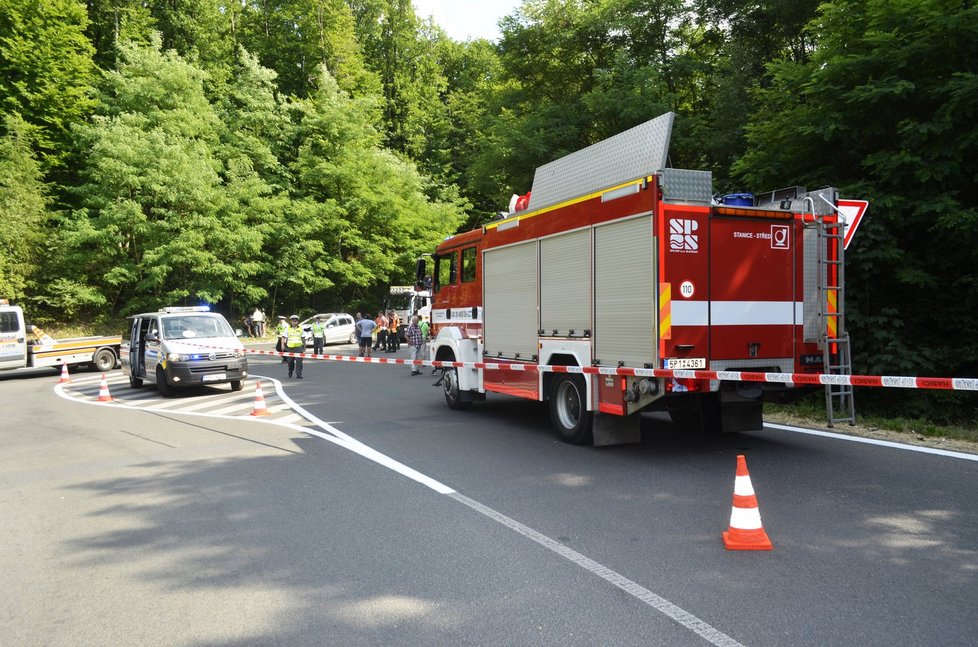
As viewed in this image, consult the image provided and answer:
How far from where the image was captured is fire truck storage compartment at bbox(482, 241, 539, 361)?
30.2 ft

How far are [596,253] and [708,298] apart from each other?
1.38m

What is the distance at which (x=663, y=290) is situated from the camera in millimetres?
7000

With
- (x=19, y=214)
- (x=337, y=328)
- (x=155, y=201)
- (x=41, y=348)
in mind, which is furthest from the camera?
(x=337, y=328)

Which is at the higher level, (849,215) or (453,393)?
(849,215)

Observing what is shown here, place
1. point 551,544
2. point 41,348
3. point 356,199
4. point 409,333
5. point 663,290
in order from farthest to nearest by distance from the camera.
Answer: point 356,199 < point 409,333 < point 41,348 < point 663,290 < point 551,544

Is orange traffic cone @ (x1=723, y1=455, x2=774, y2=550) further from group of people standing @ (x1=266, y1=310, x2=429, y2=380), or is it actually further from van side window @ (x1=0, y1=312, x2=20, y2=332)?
van side window @ (x1=0, y1=312, x2=20, y2=332)

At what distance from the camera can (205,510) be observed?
19.1 feet

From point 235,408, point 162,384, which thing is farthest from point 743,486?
point 162,384

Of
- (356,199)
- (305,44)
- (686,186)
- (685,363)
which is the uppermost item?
(305,44)

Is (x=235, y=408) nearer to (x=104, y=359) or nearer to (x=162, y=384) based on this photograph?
(x=162, y=384)

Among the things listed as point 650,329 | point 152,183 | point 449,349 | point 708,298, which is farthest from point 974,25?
point 152,183

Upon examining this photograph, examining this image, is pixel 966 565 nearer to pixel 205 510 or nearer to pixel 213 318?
pixel 205 510

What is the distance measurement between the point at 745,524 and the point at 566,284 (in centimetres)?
435

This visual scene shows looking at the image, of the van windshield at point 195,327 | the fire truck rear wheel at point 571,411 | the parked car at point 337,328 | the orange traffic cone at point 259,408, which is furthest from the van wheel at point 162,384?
the parked car at point 337,328
